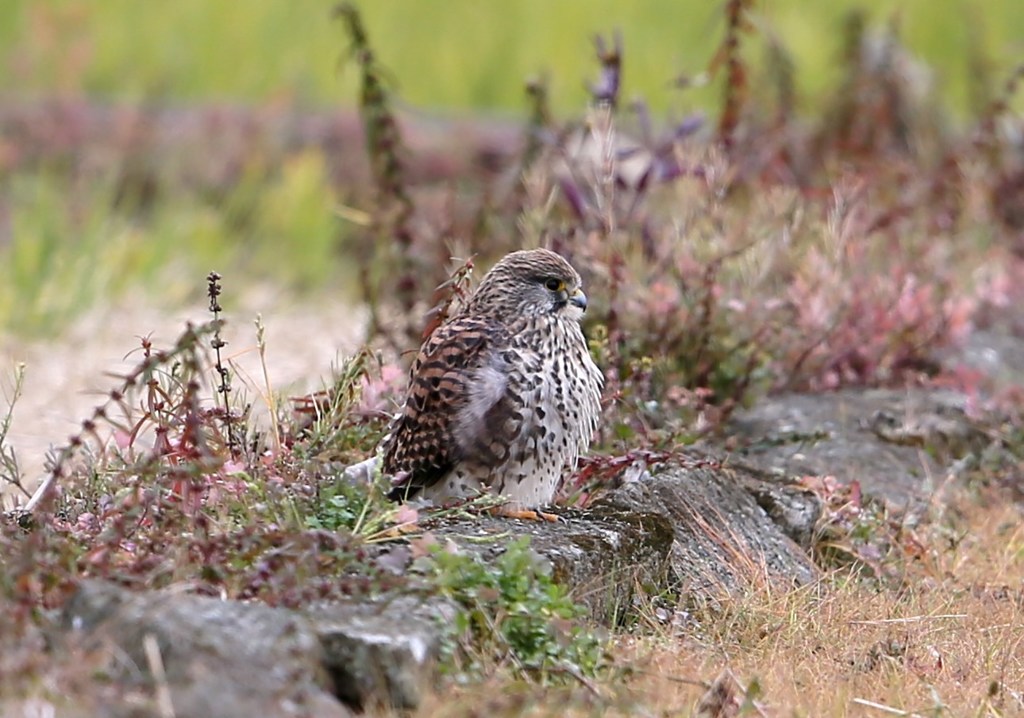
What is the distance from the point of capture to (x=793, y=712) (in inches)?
140

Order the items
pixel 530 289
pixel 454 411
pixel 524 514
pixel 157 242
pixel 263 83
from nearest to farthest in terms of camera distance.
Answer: pixel 524 514 < pixel 454 411 < pixel 530 289 < pixel 157 242 < pixel 263 83

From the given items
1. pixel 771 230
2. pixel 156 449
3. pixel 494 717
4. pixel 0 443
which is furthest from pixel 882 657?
pixel 771 230

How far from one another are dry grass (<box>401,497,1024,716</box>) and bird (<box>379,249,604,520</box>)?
57cm

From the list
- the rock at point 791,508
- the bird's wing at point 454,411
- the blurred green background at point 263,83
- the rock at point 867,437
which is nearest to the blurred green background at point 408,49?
the blurred green background at point 263,83

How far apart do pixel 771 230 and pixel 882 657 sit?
289 cm

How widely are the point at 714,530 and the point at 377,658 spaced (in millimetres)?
1662

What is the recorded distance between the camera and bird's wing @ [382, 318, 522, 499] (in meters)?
4.45

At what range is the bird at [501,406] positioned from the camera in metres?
4.45

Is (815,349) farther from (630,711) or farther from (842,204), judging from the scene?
(630,711)

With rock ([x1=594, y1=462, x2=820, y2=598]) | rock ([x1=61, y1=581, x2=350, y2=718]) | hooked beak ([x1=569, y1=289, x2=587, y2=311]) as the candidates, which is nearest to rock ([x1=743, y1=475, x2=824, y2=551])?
rock ([x1=594, y1=462, x2=820, y2=598])

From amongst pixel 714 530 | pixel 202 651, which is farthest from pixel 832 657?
pixel 202 651

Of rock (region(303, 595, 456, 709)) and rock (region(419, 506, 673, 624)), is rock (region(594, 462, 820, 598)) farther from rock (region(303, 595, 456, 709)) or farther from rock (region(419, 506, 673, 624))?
rock (region(303, 595, 456, 709))

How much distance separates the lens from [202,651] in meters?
3.20

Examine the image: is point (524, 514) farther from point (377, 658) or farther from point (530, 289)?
point (377, 658)
